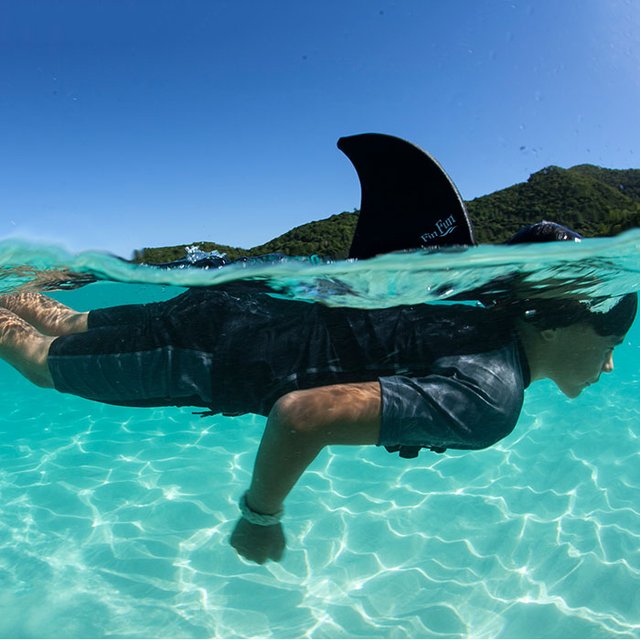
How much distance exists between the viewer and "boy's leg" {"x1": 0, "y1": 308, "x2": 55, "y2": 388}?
436cm

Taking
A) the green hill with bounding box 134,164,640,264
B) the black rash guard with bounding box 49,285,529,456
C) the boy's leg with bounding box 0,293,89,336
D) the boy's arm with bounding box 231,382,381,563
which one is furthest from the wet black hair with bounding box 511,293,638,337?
the boy's leg with bounding box 0,293,89,336

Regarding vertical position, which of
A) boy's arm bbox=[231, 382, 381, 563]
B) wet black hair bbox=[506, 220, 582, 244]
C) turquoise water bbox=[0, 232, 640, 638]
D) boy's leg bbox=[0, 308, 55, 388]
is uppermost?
wet black hair bbox=[506, 220, 582, 244]

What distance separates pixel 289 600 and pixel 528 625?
Answer: 219cm

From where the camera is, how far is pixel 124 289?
9102 millimetres

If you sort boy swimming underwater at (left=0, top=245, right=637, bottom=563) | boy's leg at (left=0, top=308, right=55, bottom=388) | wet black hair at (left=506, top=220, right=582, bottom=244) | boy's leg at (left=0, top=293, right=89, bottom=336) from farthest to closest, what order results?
wet black hair at (left=506, top=220, right=582, bottom=244) < boy's leg at (left=0, top=293, right=89, bottom=336) < boy's leg at (left=0, top=308, right=55, bottom=388) < boy swimming underwater at (left=0, top=245, right=637, bottom=563)

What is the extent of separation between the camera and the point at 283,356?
145 inches

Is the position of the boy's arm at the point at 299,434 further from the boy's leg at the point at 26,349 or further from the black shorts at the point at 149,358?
the boy's leg at the point at 26,349

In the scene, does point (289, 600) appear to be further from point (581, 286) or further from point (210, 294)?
point (581, 286)

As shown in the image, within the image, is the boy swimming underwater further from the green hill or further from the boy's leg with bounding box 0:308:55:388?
the green hill

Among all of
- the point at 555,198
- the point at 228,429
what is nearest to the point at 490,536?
the point at 555,198

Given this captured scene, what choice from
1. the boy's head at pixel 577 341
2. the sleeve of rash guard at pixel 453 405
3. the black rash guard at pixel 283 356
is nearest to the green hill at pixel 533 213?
the boy's head at pixel 577 341

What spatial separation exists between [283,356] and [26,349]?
2.53m

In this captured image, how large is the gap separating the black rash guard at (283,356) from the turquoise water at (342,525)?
5.73 feet

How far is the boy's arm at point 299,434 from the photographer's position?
Result: 8.95 ft
